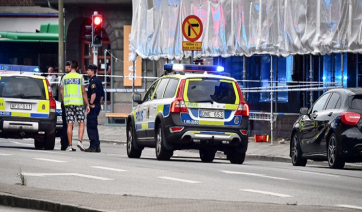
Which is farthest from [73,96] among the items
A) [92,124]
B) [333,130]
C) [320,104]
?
[333,130]

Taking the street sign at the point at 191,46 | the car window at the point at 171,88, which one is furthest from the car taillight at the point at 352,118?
the street sign at the point at 191,46

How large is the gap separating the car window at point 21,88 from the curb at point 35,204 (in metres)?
11.7

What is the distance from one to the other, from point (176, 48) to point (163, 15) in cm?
138

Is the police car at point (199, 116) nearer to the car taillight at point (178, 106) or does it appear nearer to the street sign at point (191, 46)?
the car taillight at point (178, 106)

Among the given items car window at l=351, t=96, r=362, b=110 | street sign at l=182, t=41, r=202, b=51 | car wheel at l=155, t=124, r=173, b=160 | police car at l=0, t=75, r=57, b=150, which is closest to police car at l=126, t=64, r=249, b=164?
car wheel at l=155, t=124, r=173, b=160

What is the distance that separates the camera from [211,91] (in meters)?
19.1

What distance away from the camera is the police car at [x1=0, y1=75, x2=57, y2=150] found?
23.0 meters

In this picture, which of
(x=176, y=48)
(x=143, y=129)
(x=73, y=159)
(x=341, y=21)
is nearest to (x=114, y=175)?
(x=73, y=159)

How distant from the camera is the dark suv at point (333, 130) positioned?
1788cm

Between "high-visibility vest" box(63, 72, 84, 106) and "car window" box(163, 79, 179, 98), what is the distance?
375 centimetres

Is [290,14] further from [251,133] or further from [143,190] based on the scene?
[143,190]

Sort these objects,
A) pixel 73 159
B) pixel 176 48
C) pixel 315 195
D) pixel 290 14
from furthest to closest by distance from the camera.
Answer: pixel 176 48 < pixel 290 14 < pixel 73 159 < pixel 315 195

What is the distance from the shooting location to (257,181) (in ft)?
48.1

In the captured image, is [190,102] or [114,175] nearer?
[114,175]
